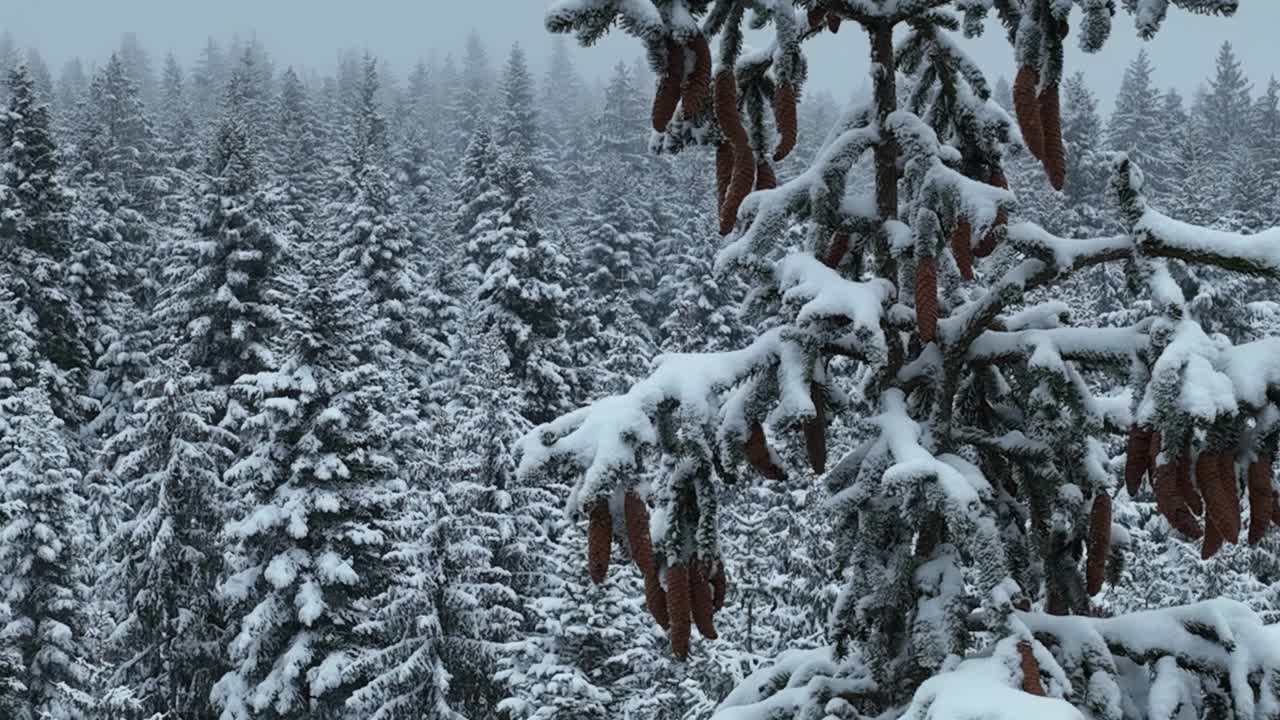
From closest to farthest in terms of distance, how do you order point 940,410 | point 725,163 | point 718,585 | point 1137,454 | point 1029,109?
1. point 1137,454
2. point 1029,109
3. point 718,585
4. point 940,410
5. point 725,163

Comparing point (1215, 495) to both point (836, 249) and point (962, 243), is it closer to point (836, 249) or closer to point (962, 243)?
point (962, 243)

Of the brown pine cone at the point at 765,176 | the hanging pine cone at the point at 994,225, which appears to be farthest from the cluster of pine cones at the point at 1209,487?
the brown pine cone at the point at 765,176

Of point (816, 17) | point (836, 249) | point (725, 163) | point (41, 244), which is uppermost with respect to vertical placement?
point (41, 244)

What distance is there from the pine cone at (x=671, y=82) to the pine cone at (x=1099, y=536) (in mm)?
2396

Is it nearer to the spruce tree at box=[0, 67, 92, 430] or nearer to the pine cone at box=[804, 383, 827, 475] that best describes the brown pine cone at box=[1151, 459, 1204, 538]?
the pine cone at box=[804, 383, 827, 475]

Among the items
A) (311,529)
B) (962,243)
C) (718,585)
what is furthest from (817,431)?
(311,529)

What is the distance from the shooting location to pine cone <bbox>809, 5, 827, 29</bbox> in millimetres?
5344

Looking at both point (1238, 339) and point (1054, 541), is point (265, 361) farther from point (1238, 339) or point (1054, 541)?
point (1054, 541)

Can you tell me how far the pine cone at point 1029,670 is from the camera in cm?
397

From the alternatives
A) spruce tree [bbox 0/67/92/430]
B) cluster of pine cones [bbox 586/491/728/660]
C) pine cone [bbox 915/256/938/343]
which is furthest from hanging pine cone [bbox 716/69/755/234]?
spruce tree [bbox 0/67/92/430]

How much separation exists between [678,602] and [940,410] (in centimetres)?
143

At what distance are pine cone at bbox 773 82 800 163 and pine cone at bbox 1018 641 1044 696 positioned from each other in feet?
7.07

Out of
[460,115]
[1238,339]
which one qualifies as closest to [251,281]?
[1238,339]

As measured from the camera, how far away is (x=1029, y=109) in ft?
14.3
